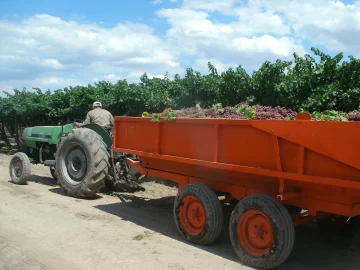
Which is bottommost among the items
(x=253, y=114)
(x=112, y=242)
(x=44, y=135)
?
(x=112, y=242)

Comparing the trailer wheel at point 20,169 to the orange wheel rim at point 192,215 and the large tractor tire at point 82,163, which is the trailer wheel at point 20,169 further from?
the orange wheel rim at point 192,215

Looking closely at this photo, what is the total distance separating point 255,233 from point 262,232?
8 cm

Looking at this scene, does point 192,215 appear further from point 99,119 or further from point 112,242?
point 99,119

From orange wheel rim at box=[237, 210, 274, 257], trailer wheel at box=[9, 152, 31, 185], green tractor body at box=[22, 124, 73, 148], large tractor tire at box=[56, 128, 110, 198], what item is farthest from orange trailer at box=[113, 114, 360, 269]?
trailer wheel at box=[9, 152, 31, 185]

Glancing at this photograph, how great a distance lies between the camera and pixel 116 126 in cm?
673

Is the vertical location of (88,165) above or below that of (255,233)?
above

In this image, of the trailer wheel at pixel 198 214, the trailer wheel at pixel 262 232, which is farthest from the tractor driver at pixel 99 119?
the trailer wheel at pixel 262 232

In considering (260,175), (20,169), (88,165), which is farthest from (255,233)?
(20,169)

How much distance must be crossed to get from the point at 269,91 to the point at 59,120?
1007 cm

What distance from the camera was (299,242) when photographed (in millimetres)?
5301

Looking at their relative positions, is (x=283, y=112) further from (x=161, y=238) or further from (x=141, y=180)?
(x=141, y=180)

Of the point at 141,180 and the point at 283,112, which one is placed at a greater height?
the point at 283,112

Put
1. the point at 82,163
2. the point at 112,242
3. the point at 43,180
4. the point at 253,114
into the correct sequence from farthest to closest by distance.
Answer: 1. the point at 43,180
2. the point at 82,163
3. the point at 112,242
4. the point at 253,114

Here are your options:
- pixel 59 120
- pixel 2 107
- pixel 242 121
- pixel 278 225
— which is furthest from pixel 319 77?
pixel 2 107
